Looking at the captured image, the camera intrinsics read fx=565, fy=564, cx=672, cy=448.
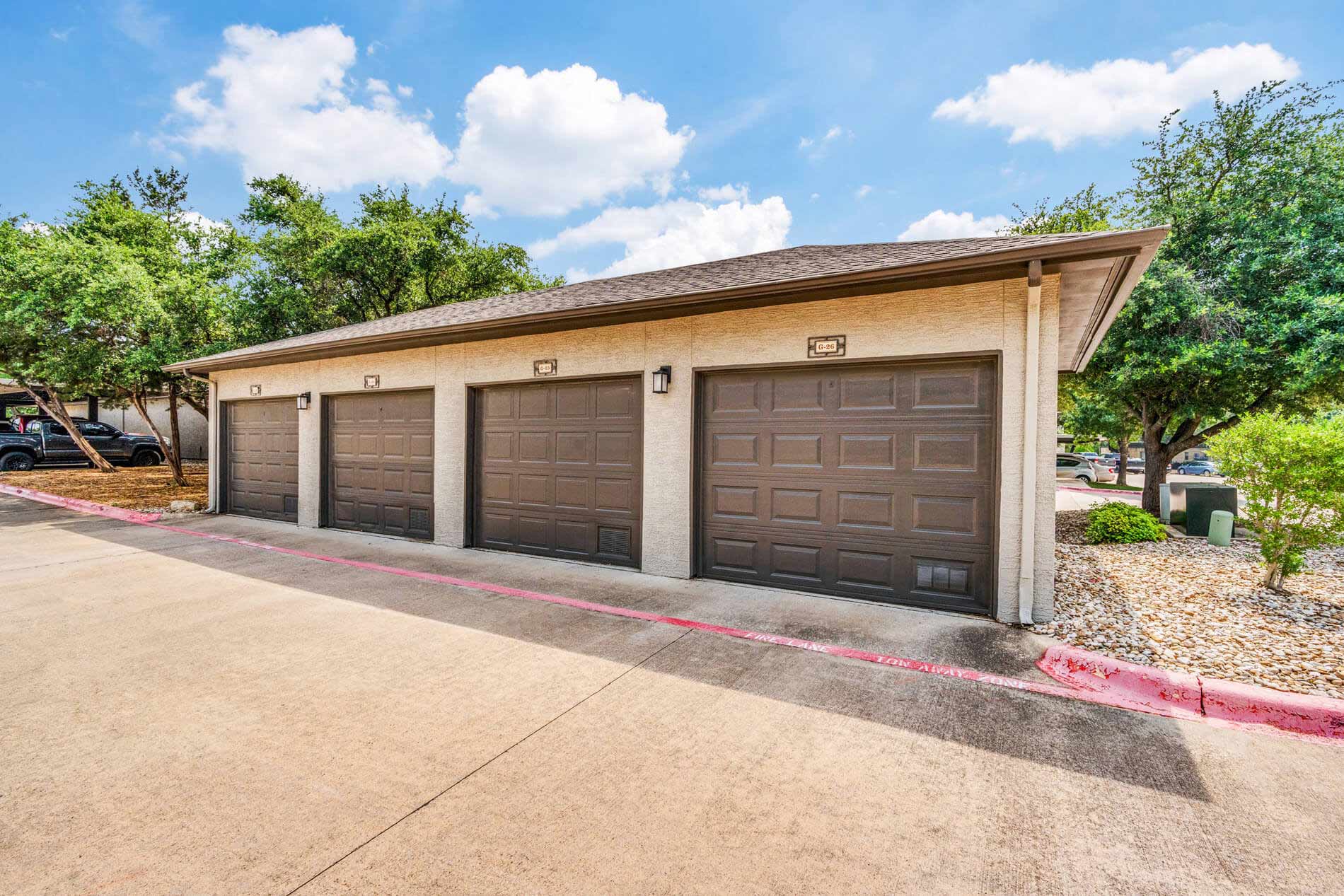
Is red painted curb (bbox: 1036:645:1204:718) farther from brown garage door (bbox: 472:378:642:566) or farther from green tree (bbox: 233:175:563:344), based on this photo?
green tree (bbox: 233:175:563:344)

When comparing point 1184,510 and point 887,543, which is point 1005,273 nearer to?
point 887,543

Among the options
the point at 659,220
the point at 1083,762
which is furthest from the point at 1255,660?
the point at 659,220

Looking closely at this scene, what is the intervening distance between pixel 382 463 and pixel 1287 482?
11.0 m

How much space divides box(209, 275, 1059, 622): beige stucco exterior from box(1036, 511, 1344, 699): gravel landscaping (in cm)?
69

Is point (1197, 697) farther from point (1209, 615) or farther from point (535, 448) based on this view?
point (535, 448)

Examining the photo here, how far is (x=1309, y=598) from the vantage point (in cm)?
548

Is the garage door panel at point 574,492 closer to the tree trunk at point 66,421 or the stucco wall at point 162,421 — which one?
the tree trunk at point 66,421

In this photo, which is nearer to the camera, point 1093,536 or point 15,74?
point 1093,536

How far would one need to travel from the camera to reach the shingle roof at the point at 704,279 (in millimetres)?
5172

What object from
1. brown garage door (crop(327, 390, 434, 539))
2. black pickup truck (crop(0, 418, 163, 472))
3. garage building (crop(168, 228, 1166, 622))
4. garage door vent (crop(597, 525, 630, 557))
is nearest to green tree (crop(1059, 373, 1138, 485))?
garage building (crop(168, 228, 1166, 622))

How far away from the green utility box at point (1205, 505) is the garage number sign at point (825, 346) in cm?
840

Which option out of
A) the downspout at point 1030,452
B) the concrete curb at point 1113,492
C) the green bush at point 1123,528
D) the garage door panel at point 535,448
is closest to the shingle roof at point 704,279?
the downspout at point 1030,452

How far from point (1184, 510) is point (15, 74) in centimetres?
3118

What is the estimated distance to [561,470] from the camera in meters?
7.34
